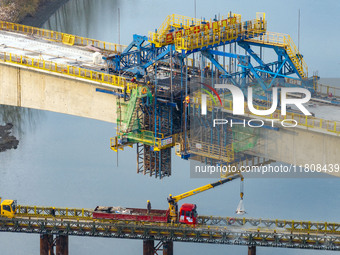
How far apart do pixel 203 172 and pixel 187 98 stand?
500 inches

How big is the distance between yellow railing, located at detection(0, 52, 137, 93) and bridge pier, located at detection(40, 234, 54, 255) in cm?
1606

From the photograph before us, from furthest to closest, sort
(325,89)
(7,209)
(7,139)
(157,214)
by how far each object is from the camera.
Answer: (7,139) → (325,89) → (7,209) → (157,214)

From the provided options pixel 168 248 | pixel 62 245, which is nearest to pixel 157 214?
pixel 168 248

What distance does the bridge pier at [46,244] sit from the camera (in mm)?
99581

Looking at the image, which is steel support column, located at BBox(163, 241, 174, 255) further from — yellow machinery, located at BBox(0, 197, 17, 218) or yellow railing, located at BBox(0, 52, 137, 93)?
yellow railing, located at BBox(0, 52, 137, 93)

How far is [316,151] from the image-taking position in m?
93.0

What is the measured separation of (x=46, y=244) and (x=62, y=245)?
1.57 meters

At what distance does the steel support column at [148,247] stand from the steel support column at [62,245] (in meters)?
7.65

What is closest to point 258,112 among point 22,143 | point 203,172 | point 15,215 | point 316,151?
point 316,151

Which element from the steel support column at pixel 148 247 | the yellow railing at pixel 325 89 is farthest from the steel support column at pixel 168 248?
the yellow railing at pixel 325 89

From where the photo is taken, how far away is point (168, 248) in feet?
323

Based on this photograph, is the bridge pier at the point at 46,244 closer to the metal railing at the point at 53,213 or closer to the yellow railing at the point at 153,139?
the metal railing at the point at 53,213

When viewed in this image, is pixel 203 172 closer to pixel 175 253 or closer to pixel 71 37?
pixel 175 253

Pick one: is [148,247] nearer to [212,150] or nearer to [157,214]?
[157,214]
